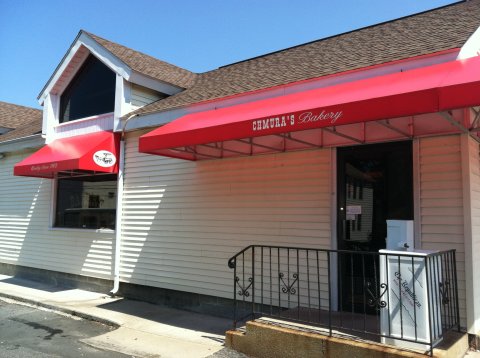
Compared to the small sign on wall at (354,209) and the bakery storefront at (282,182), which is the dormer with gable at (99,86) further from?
the small sign on wall at (354,209)

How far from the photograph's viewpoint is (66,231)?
9.78 m

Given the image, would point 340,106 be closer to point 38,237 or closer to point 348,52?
point 348,52

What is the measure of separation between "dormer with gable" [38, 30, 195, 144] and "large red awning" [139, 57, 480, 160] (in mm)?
→ 2900

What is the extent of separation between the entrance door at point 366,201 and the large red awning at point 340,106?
102 centimetres

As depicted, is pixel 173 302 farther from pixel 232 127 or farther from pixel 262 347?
pixel 232 127

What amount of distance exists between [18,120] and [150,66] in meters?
7.45

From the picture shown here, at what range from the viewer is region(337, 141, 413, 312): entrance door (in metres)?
5.57

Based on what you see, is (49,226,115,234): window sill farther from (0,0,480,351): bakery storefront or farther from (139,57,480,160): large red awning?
(139,57,480,160): large red awning

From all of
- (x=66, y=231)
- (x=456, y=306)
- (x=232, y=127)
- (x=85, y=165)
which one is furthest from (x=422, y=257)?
(x=66, y=231)

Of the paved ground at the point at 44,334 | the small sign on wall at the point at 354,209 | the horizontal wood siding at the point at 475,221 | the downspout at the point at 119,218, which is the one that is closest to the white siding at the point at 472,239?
the horizontal wood siding at the point at 475,221

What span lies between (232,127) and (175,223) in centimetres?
303

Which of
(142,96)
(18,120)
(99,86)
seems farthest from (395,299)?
(18,120)

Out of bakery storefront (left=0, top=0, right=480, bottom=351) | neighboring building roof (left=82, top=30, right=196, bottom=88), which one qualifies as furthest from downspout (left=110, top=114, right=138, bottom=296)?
neighboring building roof (left=82, top=30, right=196, bottom=88)

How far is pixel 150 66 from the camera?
10359 millimetres
